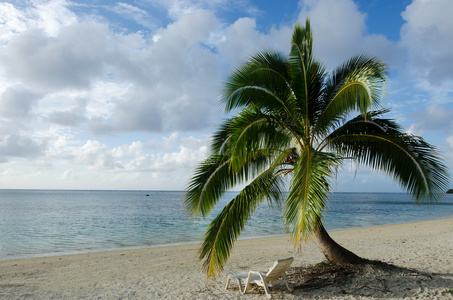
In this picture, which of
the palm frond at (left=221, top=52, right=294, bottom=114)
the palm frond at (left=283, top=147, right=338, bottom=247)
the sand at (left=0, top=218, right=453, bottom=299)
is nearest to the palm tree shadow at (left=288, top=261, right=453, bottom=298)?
the sand at (left=0, top=218, right=453, bottom=299)

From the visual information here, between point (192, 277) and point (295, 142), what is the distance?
4555mm

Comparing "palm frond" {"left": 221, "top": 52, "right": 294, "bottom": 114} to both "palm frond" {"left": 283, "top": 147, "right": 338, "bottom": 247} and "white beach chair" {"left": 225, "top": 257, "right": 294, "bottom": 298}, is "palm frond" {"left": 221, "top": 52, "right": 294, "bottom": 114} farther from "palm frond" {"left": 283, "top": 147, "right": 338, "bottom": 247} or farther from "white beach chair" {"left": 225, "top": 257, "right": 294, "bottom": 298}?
"white beach chair" {"left": 225, "top": 257, "right": 294, "bottom": 298}

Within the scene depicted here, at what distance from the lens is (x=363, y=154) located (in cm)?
674

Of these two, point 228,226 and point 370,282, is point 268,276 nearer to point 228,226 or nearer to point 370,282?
point 228,226

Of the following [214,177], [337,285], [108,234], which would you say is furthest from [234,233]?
[108,234]

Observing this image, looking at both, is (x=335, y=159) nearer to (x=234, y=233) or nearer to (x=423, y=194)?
(x=423, y=194)

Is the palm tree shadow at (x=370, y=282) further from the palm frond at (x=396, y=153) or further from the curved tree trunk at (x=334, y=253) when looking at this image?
the palm frond at (x=396, y=153)

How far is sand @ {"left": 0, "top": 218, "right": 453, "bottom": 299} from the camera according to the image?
6.40 meters

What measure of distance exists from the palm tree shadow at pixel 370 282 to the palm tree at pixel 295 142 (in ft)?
1.34

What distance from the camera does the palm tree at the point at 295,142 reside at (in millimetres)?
5656

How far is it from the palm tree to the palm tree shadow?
16.1 inches

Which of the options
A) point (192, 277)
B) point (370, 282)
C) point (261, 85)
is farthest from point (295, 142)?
point (192, 277)

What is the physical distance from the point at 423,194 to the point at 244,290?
372 centimetres

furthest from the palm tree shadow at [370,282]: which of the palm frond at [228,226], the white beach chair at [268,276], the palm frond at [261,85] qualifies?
the palm frond at [261,85]
